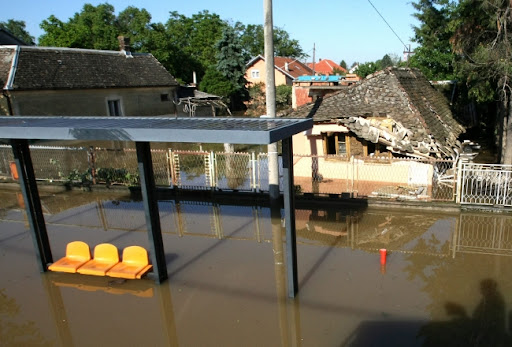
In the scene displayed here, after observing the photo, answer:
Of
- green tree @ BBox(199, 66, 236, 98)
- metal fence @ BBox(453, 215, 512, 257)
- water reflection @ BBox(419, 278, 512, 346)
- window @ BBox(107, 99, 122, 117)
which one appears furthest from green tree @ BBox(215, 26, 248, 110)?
water reflection @ BBox(419, 278, 512, 346)

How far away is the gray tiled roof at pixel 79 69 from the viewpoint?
23422 mm

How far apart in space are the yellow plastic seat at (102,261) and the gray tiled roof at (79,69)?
1771 cm

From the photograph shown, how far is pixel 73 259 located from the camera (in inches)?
331

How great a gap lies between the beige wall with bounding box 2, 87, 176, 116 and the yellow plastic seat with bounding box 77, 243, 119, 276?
17762mm

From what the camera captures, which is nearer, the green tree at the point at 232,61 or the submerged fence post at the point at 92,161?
the submerged fence post at the point at 92,161

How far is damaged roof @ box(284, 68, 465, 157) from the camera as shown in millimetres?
13156

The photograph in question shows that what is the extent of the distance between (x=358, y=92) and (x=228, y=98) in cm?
2582

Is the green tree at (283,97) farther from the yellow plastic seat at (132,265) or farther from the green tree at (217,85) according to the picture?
the yellow plastic seat at (132,265)

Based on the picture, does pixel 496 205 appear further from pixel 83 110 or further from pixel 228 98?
pixel 228 98

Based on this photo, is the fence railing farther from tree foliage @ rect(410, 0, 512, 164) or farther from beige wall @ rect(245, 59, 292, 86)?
beige wall @ rect(245, 59, 292, 86)

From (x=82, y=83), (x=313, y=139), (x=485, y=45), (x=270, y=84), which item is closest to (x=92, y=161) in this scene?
(x=270, y=84)

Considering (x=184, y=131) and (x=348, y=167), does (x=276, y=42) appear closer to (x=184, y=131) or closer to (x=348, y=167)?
(x=348, y=167)

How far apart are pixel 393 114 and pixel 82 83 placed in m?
20.4

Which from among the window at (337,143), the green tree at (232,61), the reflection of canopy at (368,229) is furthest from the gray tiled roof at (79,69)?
the reflection of canopy at (368,229)
